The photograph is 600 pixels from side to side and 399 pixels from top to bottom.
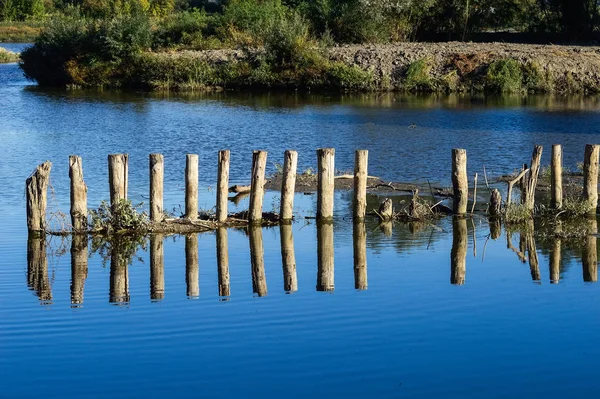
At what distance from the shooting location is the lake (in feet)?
37.8

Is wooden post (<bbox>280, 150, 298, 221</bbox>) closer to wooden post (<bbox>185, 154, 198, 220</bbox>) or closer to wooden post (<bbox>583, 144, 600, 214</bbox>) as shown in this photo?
wooden post (<bbox>185, 154, 198, 220</bbox>)

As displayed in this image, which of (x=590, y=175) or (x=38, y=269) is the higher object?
(x=590, y=175)

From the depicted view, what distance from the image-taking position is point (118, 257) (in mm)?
17109

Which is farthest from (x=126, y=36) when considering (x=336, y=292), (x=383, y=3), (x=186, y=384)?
(x=186, y=384)

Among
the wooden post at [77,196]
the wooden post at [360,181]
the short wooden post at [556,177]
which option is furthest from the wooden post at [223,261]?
the short wooden post at [556,177]

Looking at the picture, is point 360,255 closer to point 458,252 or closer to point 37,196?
point 458,252

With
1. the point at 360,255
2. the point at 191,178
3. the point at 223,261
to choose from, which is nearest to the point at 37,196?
the point at 191,178

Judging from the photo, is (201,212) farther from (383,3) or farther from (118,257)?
(383,3)

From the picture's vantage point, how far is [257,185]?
18.6 meters

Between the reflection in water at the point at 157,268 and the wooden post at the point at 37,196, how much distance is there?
191 cm

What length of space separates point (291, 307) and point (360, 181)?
528 cm

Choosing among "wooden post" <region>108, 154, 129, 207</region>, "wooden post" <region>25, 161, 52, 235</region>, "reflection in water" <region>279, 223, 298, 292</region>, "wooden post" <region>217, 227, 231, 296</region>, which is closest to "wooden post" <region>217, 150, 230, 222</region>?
"wooden post" <region>217, 227, 231, 296</region>

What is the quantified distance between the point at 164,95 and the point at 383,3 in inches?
595

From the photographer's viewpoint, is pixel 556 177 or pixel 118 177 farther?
pixel 556 177
